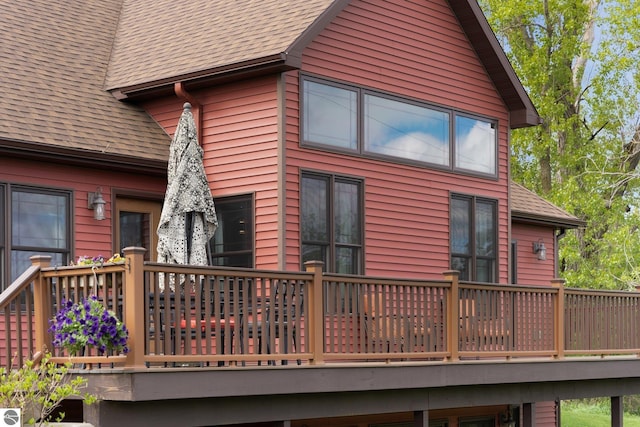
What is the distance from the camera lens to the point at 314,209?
1414 cm

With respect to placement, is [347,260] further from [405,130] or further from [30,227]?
[30,227]

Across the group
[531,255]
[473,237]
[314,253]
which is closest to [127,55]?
[314,253]

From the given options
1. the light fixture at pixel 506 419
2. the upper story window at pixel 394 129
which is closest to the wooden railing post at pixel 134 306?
the upper story window at pixel 394 129

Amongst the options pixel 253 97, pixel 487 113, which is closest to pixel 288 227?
pixel 253 97

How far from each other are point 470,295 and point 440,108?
3.96 m

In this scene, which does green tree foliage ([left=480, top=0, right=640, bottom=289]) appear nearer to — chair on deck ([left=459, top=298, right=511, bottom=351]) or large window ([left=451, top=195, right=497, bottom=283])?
large window ([left=451, top=195, right=497, bottom=283])

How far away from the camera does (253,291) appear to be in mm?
10391

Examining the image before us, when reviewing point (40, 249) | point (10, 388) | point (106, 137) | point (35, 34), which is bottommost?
point (10, 388)

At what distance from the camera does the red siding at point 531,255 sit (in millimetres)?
20766

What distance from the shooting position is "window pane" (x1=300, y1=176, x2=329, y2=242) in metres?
14.0

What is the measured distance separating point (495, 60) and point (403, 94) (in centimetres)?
205

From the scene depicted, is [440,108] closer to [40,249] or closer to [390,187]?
[390,187]

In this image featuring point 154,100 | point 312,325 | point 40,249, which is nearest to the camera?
point 312,325

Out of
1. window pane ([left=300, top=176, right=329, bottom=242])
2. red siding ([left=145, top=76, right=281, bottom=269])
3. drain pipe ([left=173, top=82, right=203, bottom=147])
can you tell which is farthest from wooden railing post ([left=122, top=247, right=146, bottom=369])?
drain pipe ([left=173, top=82, right=203, bottom=147])
